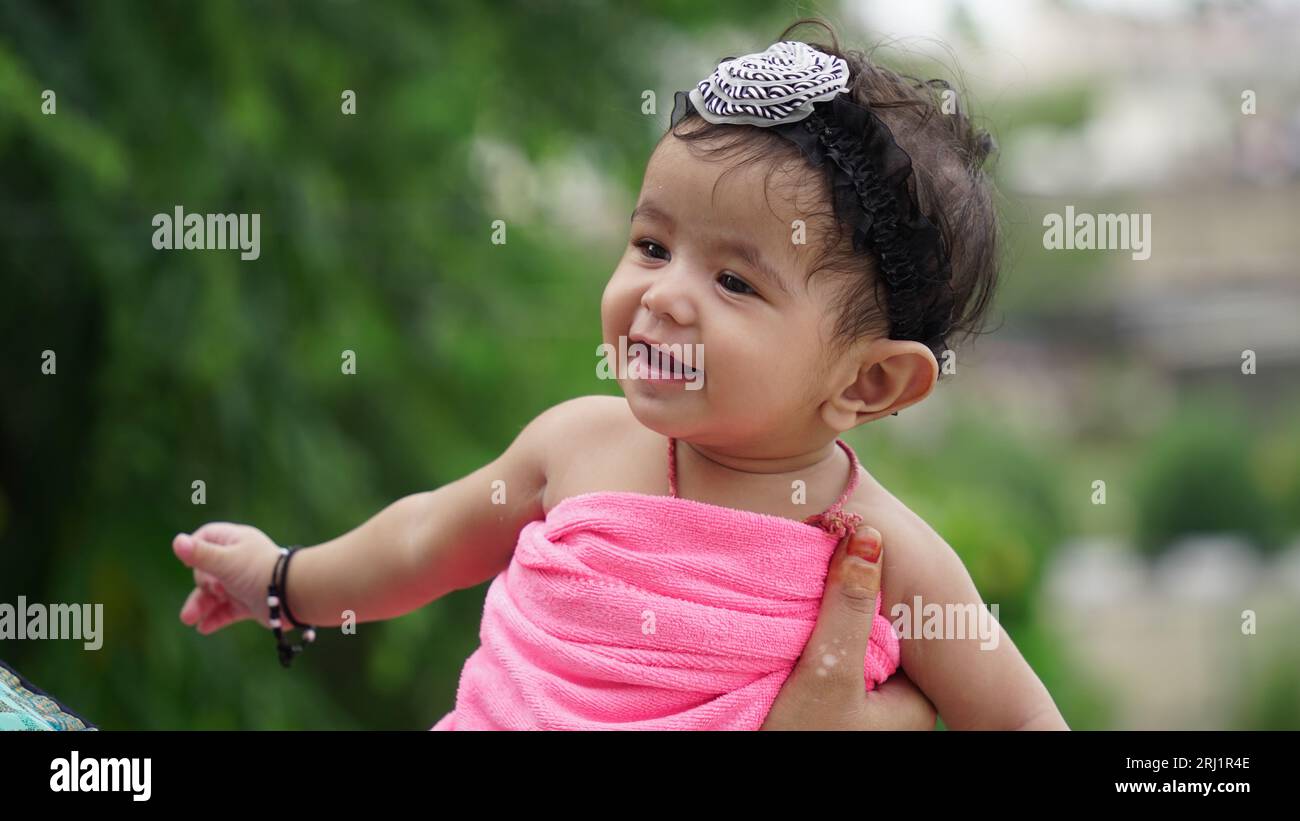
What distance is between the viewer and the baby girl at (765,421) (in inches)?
56.7

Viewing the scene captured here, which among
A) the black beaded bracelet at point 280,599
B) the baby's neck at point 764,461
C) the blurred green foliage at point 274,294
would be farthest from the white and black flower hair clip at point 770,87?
the blurred green foliage at point 274,294

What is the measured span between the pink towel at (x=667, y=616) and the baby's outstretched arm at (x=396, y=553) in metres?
0.17

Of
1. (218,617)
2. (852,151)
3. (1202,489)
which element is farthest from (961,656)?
(1202,489)

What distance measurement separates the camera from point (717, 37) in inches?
177

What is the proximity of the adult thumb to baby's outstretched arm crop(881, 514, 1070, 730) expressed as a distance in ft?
0.21

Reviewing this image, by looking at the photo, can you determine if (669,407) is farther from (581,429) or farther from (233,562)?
(233,562)

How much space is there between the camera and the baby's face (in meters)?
1.43

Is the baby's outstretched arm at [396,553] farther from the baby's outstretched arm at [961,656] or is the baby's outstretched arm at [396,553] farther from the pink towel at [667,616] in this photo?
the baby's outstretched arm at [961,656]

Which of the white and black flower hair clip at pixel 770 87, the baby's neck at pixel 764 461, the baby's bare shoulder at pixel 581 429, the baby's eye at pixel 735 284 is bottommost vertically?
the baby's neck at pixel 764 461

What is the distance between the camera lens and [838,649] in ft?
4.78

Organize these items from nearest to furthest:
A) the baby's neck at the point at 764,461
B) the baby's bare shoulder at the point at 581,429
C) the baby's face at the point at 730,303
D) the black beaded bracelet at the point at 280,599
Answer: the baby's face at the point at 730,303 → the baby's neck at the point at 764,461 → the baby's bare shoulder at the point at 581,429 → the black beaded bracelet at the point at 280,599

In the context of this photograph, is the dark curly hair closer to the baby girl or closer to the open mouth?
the baby girl

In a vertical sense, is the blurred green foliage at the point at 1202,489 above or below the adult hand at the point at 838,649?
below
